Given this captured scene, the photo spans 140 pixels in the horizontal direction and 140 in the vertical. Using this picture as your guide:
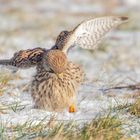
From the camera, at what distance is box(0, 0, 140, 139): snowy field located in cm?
569

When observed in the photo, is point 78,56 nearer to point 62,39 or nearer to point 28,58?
point 62,39

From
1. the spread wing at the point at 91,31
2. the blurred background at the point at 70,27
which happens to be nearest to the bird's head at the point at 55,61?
the spread wing at the point at 91,31

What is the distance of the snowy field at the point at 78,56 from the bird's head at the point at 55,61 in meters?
0.37

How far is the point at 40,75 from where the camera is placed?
6.09 meters

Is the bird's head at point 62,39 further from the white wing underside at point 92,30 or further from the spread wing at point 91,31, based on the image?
the white wing underside at point 92,30

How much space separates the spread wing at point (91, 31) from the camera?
6.55 meters

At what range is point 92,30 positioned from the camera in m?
6.79

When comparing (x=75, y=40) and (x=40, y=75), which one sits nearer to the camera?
(x=40, y=75)

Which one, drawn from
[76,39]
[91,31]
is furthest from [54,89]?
[91,31]

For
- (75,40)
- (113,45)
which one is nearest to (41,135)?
(75,40)

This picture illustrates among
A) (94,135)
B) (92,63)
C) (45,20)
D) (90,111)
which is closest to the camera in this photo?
(94,135)

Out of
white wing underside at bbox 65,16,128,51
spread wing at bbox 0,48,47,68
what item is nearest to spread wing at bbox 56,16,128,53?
white wing underside at bbox 65,16,128,51

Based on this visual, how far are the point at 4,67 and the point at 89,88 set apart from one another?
998 mm

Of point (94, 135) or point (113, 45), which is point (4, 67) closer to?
point (94, 135)
